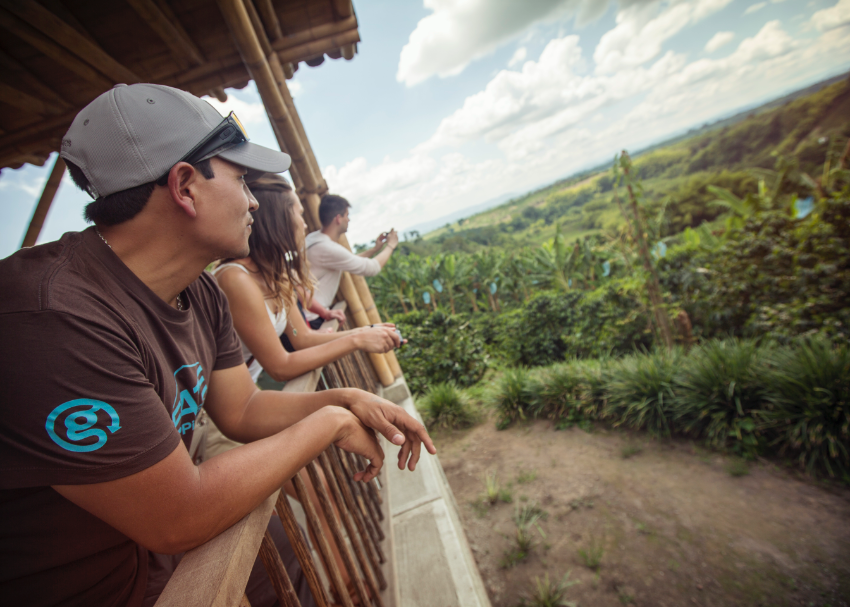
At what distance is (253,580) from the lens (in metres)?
1.48

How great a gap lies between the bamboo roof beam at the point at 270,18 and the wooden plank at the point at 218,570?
3.63 metres

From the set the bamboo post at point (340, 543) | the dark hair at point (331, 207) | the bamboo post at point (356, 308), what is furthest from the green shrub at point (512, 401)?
the bamboo post at point (340, 543)

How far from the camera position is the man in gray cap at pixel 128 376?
67cm

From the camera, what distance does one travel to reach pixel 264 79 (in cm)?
300

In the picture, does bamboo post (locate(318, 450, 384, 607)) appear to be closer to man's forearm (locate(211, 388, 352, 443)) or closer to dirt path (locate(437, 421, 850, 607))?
man's forearm (locate(211, 388, 352, 443))

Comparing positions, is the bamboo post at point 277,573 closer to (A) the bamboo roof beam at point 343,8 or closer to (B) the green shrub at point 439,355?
(A) the bamboo roof beam at point 343,8

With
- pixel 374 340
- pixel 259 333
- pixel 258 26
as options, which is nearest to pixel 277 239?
pixel 259 333

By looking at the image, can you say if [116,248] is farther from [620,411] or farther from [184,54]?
[620,411]

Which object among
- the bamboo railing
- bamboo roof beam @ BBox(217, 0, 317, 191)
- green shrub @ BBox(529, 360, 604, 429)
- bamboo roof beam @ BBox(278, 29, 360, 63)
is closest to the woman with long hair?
the bamboo railing

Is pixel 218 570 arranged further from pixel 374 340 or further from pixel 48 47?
pixel 48 47

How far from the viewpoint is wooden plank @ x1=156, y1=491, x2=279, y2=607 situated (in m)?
0.65

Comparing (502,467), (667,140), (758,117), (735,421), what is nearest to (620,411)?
(735,421)

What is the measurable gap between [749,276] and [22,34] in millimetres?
9060

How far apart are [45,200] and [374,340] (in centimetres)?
340
